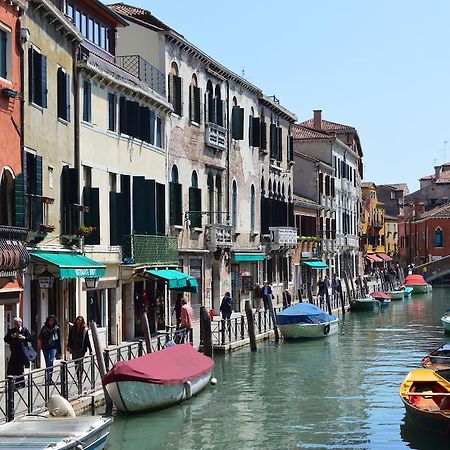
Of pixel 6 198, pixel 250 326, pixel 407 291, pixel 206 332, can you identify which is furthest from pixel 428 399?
pixel 407 291

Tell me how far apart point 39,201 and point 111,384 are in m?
4.02

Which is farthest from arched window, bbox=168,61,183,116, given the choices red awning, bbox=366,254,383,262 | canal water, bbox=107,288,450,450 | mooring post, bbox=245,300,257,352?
red awning, bbox=366,254,383,262

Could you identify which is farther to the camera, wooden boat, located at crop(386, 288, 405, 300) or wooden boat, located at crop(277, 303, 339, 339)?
wooden boat, located at crop(386, 288, 405, 300)

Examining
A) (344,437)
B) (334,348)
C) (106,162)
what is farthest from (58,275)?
(334,348)

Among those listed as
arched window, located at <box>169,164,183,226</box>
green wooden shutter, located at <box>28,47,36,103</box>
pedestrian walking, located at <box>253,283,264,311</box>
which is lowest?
pedestrian walking, located at <box>253,283,264,311</box>

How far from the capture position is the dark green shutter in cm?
3747

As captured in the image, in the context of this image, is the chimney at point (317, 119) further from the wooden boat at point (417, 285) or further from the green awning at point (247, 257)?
the green awning at point (247, 257)

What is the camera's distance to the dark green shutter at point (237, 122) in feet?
123

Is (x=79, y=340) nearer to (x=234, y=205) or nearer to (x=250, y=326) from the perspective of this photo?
(x=250, y=326)

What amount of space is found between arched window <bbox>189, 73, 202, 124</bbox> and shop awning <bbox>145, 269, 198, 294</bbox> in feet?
20.2

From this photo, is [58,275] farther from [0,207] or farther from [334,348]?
[334,348]

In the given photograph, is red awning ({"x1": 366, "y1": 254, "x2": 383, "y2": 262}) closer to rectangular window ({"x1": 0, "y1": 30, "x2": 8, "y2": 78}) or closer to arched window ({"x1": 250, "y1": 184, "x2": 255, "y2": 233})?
arched window ({"x1": 250, "y1": 184, "x2": 255, "y2": 233})

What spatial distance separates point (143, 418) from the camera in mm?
18422

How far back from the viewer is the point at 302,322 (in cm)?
3269
